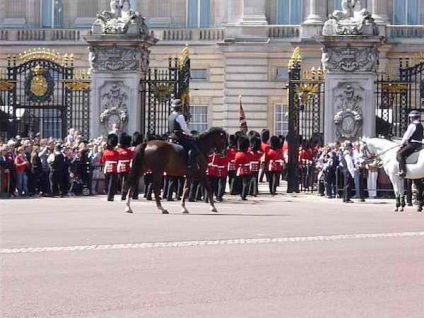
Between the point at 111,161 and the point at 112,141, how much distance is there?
1.97 feet

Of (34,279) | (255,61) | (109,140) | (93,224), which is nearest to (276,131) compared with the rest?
(255,61)

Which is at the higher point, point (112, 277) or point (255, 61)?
point (255, 61)

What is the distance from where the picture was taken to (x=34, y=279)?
1283 centimetres

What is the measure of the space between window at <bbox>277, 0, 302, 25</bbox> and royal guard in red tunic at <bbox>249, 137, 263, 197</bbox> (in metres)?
19.7

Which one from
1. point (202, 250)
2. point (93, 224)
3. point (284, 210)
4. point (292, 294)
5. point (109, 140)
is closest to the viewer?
point (292, 294)

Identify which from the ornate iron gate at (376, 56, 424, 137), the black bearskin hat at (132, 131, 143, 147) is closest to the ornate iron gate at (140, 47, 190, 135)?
the black bearskin hat at (132, 131, 143, 147)

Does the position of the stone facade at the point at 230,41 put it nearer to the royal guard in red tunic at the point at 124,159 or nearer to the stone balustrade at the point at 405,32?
the stone balustrade at the point at 405,32

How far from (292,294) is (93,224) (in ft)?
26.6

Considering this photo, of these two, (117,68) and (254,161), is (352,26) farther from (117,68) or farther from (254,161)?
(117,68)

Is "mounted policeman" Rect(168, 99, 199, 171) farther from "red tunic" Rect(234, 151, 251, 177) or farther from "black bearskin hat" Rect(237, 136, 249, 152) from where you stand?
"black bearskin hat" Rect(237, 136, 249, 152)

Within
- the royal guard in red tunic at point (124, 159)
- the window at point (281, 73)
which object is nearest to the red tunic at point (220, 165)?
the royal guard in red tunic at point (124, 159)

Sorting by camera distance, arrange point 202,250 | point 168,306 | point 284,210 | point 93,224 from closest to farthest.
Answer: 1. point 168,306
2. point 202,250
3. point 93,224
4. point 284,210

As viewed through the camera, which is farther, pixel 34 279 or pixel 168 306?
pixel 34 279

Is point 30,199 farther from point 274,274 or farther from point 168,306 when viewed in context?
point 168,306
